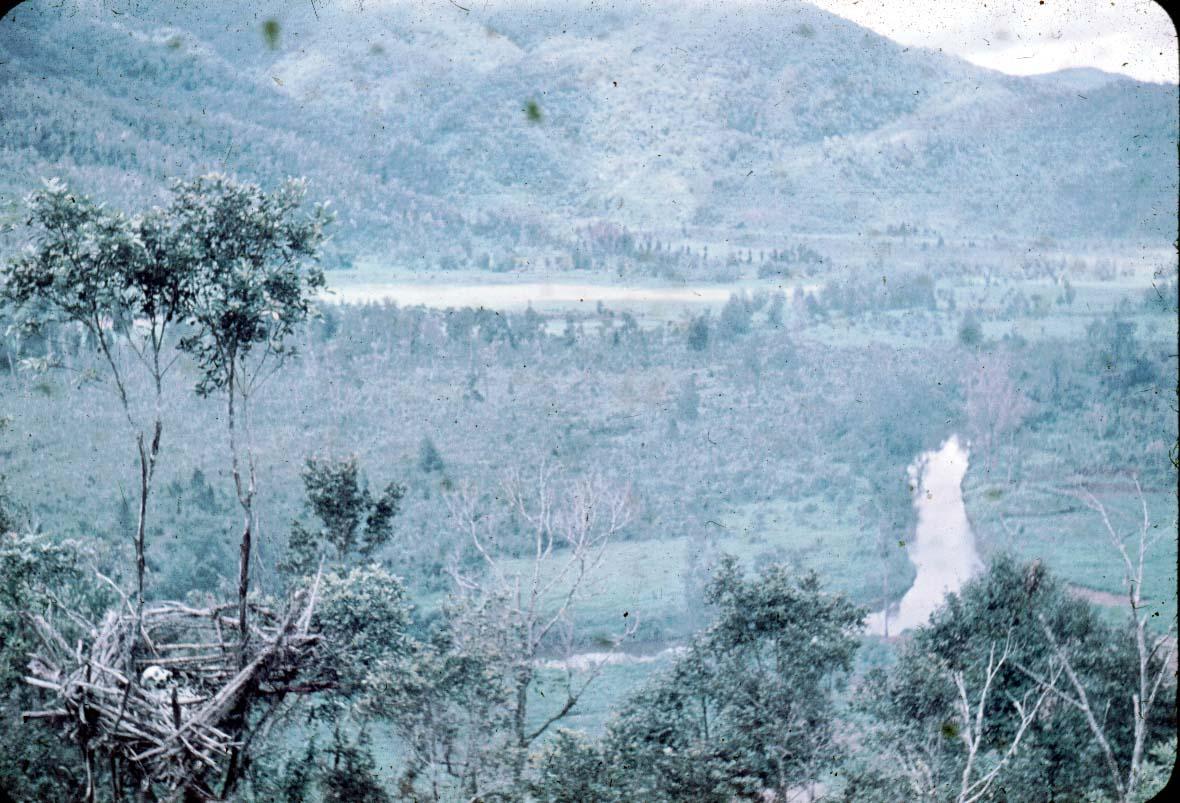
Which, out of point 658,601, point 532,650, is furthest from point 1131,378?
point 532,650

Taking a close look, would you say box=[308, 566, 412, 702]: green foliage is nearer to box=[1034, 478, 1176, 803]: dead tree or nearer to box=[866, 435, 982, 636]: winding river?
box=[866, 435, 982, 636]: winding river

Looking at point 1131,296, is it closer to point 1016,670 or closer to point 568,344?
point 1016,670

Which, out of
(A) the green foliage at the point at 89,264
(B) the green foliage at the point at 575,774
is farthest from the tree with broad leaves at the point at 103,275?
(B) the green foliage at the point at 575,774

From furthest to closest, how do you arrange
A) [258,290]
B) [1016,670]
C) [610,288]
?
[610,288]
[1016,670]
[258,290]

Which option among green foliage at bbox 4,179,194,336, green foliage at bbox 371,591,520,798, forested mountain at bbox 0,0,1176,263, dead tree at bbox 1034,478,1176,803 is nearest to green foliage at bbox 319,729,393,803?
green foliage at bbox 371,591,520,798

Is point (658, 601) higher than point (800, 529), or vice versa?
point (800, 529)

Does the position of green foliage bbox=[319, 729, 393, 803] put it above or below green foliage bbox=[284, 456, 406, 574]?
below
